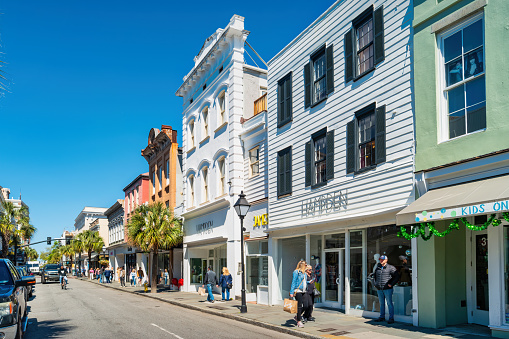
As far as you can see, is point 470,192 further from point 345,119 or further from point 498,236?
point 345,119

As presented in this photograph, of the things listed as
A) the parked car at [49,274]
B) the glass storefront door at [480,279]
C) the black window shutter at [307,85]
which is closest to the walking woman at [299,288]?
the glass storefront door at [480,279]

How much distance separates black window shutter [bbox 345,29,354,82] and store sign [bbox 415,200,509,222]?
602 centimetres

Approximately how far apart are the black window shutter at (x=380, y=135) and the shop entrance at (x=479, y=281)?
123 inches

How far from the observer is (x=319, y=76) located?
17.1m

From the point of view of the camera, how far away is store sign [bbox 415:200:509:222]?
29.1 feet

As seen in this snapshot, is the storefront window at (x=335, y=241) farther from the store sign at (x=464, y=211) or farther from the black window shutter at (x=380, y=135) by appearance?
the store sign at (x=464, y=211)

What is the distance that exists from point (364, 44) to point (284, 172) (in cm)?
607

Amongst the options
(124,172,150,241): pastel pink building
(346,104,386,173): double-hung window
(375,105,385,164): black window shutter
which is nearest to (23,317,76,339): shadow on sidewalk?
(346,104,386,173): double-hung window

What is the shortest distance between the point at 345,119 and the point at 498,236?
625cm

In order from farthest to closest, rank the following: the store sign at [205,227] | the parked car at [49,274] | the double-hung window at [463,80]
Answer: the parked car at [49,274] → the store sign at [205,227] → the double-hung window at [463,80]

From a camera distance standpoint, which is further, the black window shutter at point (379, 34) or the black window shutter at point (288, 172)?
the black window shutter at point (288, 172)

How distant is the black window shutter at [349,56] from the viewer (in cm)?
1501

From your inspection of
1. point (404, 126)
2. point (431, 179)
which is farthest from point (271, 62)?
point (431, 179)

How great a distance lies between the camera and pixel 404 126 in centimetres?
1261
